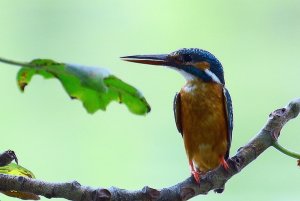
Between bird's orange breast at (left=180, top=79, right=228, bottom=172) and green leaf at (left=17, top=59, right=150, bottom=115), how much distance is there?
0.45m

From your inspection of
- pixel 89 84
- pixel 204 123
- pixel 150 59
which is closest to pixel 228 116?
pixel 204 123

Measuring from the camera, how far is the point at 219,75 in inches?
46.9

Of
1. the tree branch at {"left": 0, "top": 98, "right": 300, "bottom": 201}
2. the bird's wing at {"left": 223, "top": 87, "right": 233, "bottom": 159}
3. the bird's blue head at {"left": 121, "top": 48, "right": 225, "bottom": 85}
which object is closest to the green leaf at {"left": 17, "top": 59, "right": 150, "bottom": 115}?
the tree branch at {"left": 0, "top": 98, "right": 300, "bottom": 201}

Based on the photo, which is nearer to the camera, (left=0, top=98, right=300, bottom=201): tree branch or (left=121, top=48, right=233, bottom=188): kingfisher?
(left=0, top=98, right=300, bottom=201): tree branch

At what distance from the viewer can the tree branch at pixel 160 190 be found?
2.34 ft

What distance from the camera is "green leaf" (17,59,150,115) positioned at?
23.2 inches

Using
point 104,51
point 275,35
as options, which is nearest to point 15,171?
point 104,51

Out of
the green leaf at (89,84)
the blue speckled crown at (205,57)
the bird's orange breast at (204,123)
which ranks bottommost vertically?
the green leaf at (89,84)

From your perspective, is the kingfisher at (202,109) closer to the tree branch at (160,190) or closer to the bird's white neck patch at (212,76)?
the bird's white neck patch at (212,76)

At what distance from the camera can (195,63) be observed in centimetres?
115

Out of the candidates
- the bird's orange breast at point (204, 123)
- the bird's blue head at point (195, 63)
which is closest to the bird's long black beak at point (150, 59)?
the bird's blue head at point (195, 63)

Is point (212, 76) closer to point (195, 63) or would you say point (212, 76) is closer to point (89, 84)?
point (195, 63)

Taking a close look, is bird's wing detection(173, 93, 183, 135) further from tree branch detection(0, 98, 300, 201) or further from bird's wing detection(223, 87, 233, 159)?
tree branch detection(0, 98, 300, 201)

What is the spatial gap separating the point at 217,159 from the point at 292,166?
49.6 inches
